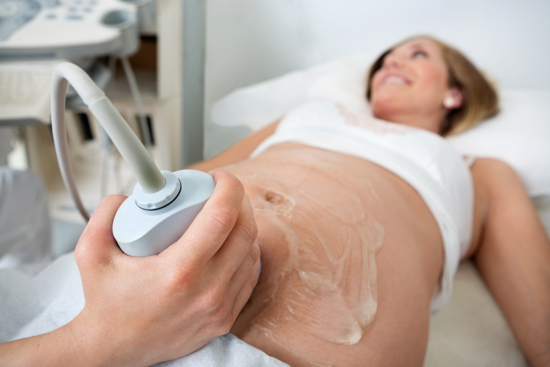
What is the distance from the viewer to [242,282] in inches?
14.4

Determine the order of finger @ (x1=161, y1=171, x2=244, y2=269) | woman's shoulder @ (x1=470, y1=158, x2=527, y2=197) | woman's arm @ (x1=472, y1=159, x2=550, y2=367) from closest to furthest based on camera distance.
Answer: finger @ (x1=161, y1=171, x2=244, y2=269) < woman's arm @ (x1=472, y1=159, x2=550, y2=367) < woman's shoulder @ (x1=470, y1=158, x2=527, y2=197)

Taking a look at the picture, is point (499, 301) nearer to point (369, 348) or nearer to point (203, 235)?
point (369, 348)

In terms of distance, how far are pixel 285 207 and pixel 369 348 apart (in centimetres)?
25

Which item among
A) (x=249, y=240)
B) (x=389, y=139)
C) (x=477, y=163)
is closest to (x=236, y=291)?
(x=249, y=240)

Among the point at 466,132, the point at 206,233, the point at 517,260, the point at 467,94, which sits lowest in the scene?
the point at 517,260

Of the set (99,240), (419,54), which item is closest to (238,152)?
(419,54)

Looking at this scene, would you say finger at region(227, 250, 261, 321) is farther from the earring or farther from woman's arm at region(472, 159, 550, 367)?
the earring

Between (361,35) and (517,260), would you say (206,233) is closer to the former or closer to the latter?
(517,260)

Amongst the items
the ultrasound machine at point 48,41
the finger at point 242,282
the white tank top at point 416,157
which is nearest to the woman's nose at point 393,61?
the white tank top at point 416,157

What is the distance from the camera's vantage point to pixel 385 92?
1.07 m

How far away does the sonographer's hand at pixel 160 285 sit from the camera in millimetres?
294

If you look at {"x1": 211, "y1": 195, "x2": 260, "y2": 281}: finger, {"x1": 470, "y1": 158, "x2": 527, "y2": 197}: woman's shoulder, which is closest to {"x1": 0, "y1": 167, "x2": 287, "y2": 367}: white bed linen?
{"x1": 211, "y1": 195, "x2": 260, "y2": 281}: finger

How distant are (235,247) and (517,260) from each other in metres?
0.77

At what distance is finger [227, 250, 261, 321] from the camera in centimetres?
35
